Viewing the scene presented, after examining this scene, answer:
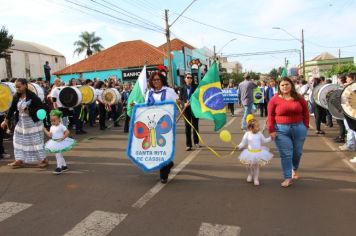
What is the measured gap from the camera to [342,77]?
1012cm

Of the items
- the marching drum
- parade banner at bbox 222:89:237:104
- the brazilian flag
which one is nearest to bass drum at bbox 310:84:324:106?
the marching drum

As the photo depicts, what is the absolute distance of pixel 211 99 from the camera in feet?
25.3

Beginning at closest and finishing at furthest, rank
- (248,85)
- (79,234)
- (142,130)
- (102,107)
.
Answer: (79,234)
(142,130)
(248,85)
(102,107)

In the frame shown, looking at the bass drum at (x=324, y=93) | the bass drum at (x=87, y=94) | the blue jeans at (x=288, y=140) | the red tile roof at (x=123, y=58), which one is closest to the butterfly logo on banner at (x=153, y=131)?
the blue jeans at (x=288, y=140)

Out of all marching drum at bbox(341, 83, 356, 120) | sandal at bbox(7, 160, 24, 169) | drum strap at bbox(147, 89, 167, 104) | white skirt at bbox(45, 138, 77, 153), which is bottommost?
sandal at bbox(7, 160, 24, 169)

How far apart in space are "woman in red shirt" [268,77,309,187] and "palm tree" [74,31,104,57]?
65263mm

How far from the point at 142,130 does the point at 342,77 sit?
5.90 metres

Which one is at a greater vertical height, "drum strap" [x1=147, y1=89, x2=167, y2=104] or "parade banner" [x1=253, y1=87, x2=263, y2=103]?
"drum strap" [x1=147, y1=89, x2=167, y2=104]

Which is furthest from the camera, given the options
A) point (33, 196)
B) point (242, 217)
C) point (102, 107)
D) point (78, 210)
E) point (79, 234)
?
point (102, 107)

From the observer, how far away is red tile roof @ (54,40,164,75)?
153 feet

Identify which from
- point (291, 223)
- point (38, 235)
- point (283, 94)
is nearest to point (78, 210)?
point (38, 235)

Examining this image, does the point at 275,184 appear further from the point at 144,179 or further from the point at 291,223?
the point at 144,179

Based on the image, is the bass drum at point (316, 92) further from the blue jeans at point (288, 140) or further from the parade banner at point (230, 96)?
the parade banner at point (230, 96)

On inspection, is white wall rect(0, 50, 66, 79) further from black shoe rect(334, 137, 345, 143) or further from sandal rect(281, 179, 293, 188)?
sandal rect(281, 179, 293, 188)
